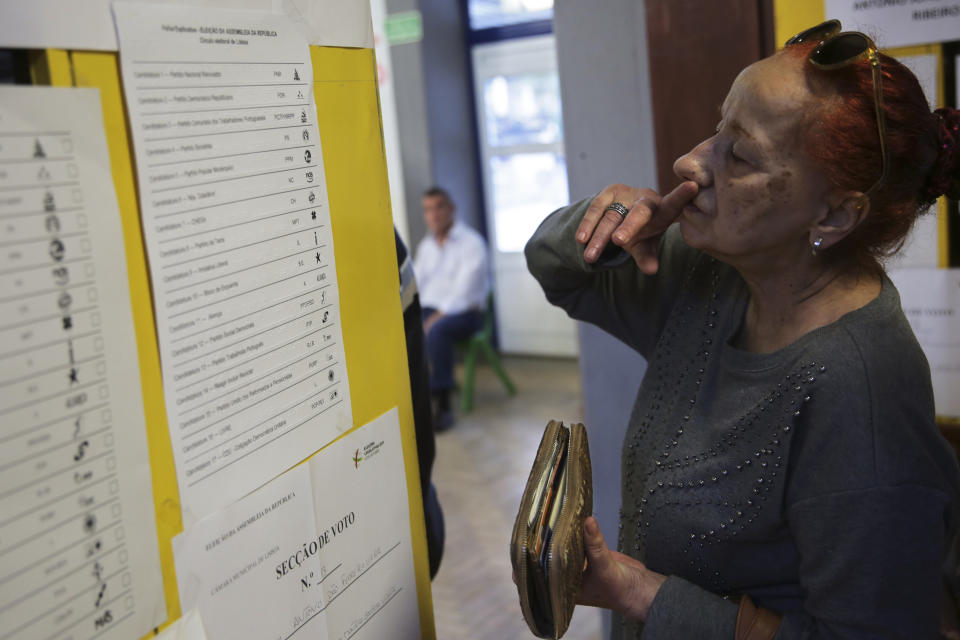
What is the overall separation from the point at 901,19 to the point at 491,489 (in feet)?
9.51

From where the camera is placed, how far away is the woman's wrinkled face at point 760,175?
3.50 ft

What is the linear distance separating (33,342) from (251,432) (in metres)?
0.23

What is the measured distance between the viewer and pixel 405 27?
18.6ft

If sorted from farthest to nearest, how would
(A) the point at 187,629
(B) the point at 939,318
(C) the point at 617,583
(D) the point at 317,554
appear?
(B) the point at 939,318 < (C) the point at 617,583 < (D) the point at 317,554 < (A) the point at 187,629

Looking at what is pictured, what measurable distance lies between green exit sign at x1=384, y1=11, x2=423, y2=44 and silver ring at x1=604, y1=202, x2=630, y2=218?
15.6 feet

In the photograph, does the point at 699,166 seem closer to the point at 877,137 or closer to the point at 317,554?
the point at 877,137

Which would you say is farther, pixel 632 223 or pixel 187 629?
pixel 632 223

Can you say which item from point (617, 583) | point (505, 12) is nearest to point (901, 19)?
point (617, 583)

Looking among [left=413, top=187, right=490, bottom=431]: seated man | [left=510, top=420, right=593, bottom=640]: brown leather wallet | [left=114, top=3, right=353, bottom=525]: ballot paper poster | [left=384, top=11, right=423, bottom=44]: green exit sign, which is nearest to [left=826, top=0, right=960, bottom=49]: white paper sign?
[left=510, top=420, right=593, bottom=640]: brown leather wallet

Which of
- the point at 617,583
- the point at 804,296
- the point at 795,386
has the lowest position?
the point at 617,583

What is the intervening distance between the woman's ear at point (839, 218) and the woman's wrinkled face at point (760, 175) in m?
0.01

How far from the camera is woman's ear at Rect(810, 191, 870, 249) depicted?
3.50 feet

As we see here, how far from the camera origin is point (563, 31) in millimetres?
2182

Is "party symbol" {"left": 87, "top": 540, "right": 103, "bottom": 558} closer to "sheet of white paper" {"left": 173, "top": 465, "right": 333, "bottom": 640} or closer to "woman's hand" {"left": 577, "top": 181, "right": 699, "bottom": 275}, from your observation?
"sheet of white paper" {"left": 173, "top": 465, "right": 333, "bottom": 640}
